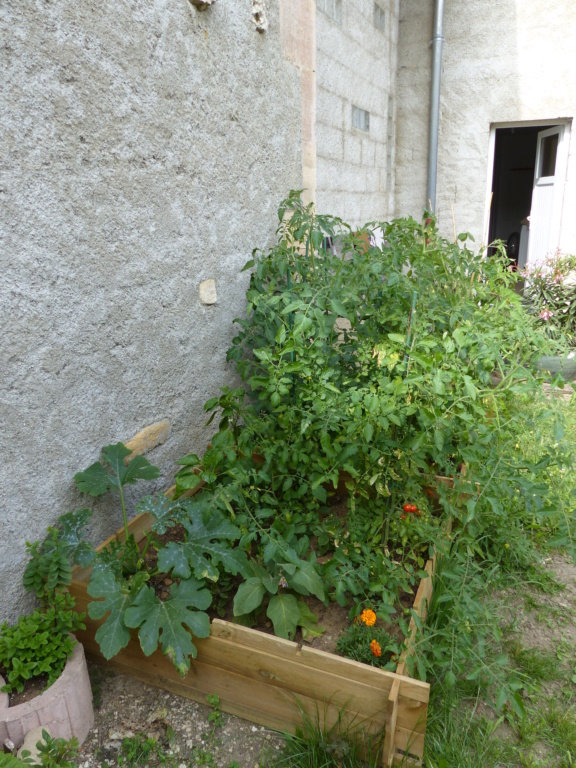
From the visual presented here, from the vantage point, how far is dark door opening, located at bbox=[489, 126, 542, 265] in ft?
33.1

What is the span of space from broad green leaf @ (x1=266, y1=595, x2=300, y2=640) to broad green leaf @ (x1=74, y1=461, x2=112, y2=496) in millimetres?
708

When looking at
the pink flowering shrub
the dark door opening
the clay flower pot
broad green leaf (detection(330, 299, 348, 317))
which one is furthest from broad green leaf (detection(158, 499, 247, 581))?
the dark door opening

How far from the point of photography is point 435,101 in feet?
18.1

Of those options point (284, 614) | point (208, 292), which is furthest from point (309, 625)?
point (208, 292)

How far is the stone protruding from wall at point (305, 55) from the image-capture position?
3.02m

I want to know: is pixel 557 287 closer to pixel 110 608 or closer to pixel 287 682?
pixel 287 682

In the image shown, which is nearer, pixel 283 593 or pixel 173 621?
pixel 173 621

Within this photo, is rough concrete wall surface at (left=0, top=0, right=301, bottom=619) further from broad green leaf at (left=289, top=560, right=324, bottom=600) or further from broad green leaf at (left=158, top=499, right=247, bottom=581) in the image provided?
broad green leaf at (left=289, top=560, right=324, bottom=600)

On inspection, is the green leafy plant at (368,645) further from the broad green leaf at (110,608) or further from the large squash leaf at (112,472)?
the large squash leaf at (112,472)

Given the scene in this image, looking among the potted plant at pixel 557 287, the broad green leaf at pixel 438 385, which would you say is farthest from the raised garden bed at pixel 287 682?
the potted plant at pixel 557 287

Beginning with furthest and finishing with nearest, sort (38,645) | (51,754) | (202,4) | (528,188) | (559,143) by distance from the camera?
1. (528,188)
2. (559,143)
3. (202,4)
4. (38,645)
5. (51,754)

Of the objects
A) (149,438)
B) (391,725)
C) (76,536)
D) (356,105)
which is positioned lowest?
(391,725)

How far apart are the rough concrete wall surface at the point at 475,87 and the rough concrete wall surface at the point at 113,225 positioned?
131 inches

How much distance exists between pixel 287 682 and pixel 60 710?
0.67 meters
